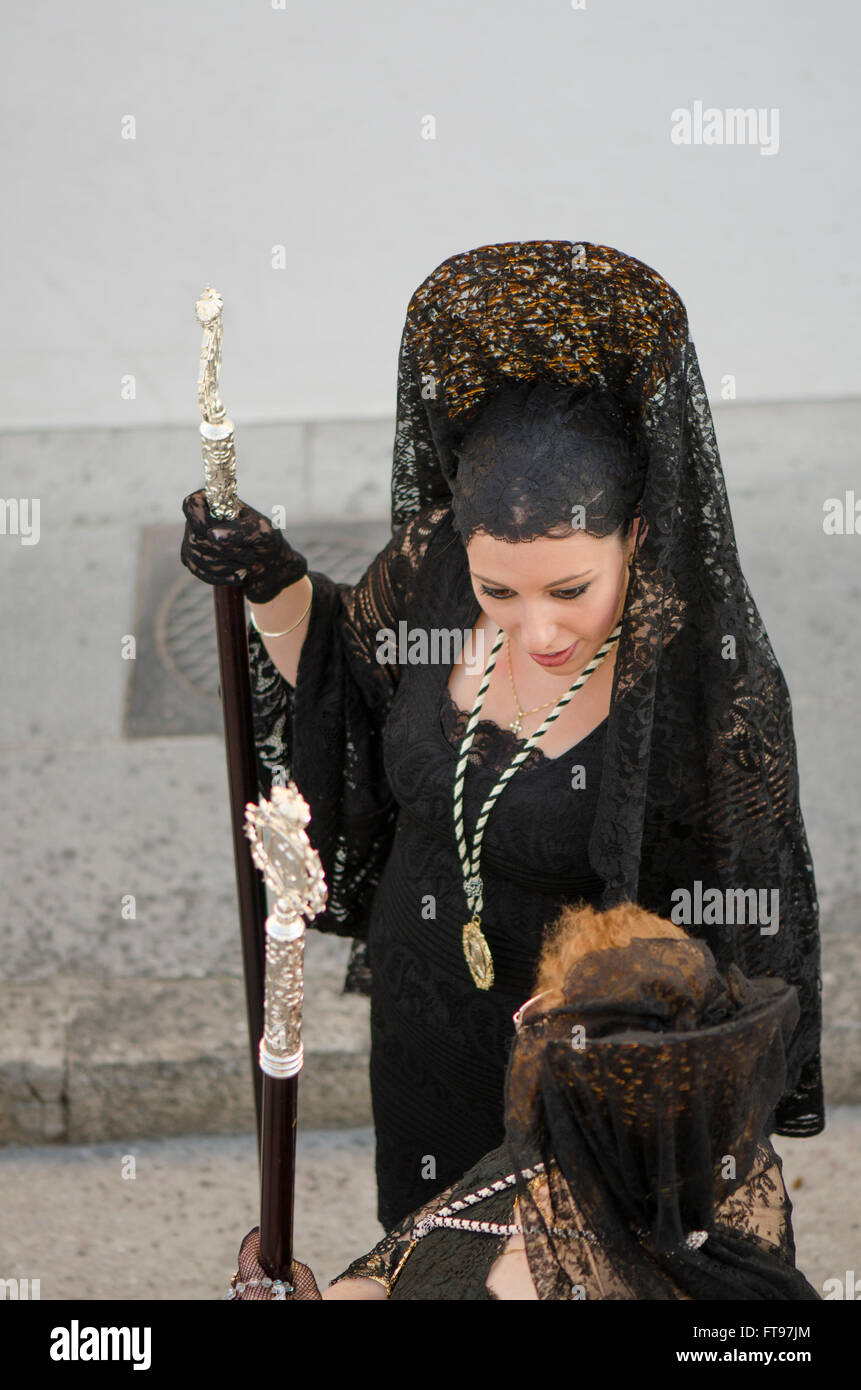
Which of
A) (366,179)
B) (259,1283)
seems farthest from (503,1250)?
(366,179)

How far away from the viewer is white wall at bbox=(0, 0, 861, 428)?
6367 millimetres

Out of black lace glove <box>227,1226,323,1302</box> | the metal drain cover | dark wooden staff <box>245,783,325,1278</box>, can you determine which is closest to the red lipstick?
dark wooden staff <box>245,783,325,1278</box>

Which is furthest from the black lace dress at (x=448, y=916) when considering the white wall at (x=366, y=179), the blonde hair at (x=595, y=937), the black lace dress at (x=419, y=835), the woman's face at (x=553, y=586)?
the white wall at (x=366, y=179)

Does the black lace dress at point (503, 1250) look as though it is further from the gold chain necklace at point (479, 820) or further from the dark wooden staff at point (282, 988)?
the gold chain necklace at point (479, 820)

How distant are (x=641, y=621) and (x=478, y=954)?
27.4 inches

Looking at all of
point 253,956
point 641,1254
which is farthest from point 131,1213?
point 641,1254

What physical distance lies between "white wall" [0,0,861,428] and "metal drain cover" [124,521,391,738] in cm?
86

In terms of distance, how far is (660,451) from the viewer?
2.19m

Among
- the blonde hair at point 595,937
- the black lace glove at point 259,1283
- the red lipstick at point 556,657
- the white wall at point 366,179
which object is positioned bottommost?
the black lace glove at point 259,1283

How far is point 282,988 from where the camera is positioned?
1925 millimetres

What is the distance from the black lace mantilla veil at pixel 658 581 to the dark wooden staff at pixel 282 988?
1.96 feet

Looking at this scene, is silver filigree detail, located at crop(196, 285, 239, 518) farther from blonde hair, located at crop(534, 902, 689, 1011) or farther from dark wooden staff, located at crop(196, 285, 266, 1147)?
blonde hair, located at crop(534, 902, 689, 1011)

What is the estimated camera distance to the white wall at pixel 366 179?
6.37m
